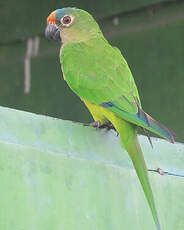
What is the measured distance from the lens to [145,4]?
4340 millimetres

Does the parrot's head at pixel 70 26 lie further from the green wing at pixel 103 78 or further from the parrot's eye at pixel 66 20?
the green wing at pixel 103 78

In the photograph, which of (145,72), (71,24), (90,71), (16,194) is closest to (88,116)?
(145,72)

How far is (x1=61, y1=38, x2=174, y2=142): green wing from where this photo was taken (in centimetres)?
209

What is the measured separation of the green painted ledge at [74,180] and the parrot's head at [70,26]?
120 cm

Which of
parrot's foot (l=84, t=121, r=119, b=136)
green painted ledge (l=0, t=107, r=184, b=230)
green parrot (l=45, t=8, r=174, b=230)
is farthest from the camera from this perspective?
parrot's foot (l=84, t=121, r=119, b=136)

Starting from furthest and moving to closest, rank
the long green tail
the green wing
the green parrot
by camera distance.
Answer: the green wing → the green parrot → the long green tail

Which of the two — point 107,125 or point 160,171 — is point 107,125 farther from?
point 160,171

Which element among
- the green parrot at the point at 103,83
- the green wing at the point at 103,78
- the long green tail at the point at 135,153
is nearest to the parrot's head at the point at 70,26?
the green parrot at the point at 103,83

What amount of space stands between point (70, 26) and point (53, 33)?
121 millimetres

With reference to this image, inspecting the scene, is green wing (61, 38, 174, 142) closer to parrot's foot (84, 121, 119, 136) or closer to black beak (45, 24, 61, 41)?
parrot's foot (84, 121, 119, 136)

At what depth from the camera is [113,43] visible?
466 centimetres

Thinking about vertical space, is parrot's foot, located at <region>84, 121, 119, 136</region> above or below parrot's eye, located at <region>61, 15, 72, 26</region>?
below

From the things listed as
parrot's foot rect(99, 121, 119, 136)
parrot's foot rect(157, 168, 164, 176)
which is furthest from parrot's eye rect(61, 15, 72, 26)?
parrot's foot rect(157, 168, 164, 176)

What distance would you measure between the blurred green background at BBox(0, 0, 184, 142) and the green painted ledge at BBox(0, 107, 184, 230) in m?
2.23
